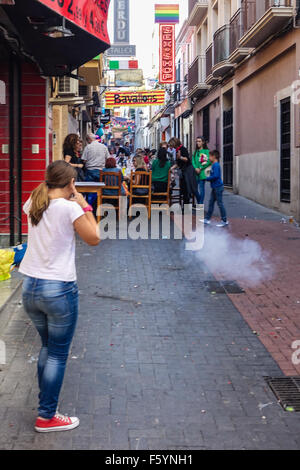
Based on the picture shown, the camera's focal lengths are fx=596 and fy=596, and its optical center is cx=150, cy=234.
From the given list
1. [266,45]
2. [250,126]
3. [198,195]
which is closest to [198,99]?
[250,126]

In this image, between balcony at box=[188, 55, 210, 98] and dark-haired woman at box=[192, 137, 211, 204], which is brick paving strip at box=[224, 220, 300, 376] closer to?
dark-haired woman at box=[192, 137, 211, 204]

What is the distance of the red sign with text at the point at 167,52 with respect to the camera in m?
31.8

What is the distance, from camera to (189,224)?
1257 cm

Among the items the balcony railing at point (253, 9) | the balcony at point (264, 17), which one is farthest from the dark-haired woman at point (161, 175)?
the balcony railing at point (253, 9)

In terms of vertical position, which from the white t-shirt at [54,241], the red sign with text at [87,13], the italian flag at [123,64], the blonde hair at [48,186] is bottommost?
the white t-shirt at [54,241]

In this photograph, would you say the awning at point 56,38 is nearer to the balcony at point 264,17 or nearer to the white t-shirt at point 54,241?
the white t-shirt at point 54,241

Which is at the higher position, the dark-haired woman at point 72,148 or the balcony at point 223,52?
the balcony at point 223,52

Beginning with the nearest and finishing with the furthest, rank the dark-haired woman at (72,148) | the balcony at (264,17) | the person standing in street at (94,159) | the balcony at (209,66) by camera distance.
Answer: the dark-haired woman at (72,148) < the person standing in street at (94,159) < the balcony at (264,17) < the balcony at (209,66)

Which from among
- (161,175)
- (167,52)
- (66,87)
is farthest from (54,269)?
(167,52)

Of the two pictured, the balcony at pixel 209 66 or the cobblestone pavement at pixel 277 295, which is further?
the balcony at pixel 209 66

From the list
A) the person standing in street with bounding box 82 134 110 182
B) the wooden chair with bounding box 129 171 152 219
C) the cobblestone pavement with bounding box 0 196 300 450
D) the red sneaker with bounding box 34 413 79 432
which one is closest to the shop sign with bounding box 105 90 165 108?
the person standing in street with bounding box 82 134 110 182

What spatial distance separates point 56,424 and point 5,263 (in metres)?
4.27

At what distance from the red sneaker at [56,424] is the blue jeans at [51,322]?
4 cm
